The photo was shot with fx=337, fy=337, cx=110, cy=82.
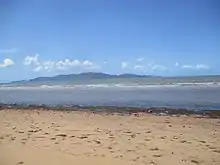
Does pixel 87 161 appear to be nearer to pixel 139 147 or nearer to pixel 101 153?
pixel 101 153

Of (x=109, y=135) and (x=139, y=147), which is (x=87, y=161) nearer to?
(x=139, y=147)

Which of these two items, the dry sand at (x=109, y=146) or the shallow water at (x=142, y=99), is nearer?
the dry sand at (x=109, y=146)

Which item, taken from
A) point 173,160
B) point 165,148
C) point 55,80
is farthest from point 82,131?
point 55,80

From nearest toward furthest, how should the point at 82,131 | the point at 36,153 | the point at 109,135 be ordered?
the point at 36,153 → the point at 109,135 → the point at 82,131

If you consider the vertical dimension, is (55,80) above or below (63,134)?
above

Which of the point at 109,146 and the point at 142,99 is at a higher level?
the point at 142,99

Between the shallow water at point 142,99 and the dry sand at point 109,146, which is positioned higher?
the shallow water at point 142,99

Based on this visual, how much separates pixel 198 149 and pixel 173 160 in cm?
71

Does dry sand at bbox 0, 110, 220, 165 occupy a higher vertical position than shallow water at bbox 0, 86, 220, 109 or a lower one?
lower

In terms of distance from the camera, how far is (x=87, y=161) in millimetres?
3979

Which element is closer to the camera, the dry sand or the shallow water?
the dry sand

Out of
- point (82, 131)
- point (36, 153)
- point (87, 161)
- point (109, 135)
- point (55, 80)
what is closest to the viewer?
point (87, 161)

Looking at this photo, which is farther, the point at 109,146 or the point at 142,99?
the point at 142,99

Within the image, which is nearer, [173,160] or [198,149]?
[173,160]
